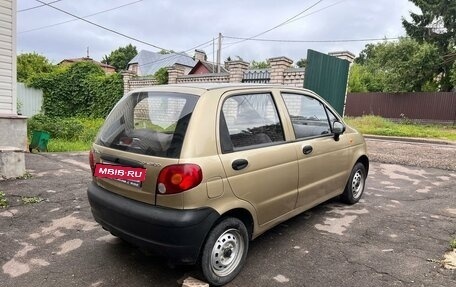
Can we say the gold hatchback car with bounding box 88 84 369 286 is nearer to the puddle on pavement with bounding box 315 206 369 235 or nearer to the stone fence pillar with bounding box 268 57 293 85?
the puddle on pavement with bounding box 315 206 369 235

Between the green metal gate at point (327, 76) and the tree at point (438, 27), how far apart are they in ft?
55.7

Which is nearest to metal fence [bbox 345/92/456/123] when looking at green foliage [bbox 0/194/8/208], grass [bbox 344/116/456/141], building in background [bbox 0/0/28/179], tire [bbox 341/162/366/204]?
grass [bbox 344/116/456/141]

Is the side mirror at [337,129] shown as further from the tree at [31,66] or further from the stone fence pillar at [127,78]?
the tree at [31,66]

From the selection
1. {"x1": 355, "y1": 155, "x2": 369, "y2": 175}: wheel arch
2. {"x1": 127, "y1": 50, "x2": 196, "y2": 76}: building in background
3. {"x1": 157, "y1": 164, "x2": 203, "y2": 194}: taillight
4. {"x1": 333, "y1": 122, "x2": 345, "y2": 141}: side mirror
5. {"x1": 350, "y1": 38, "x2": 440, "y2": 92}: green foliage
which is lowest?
{"x1": 355, "y1": 155, "x2": 369, "y2": 175}: wheel arch

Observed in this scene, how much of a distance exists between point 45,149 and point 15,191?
13.6 feet

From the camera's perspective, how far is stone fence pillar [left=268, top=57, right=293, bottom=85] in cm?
1030

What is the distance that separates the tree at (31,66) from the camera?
20.1m

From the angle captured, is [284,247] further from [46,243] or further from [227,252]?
[46,243]

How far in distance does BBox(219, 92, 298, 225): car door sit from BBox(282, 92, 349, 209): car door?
0.20 metres

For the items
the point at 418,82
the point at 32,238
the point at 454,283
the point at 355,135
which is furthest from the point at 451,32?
the point at 32,238

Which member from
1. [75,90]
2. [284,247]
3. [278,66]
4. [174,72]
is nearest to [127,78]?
[174,72]

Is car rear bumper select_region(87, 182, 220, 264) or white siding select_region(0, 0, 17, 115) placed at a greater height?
white siding select_region(0, 0, 17, 115)

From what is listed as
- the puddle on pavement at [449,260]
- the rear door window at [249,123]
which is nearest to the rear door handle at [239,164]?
the rear door window at [249,123]

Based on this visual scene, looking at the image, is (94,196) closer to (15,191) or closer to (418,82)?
(15,191)
